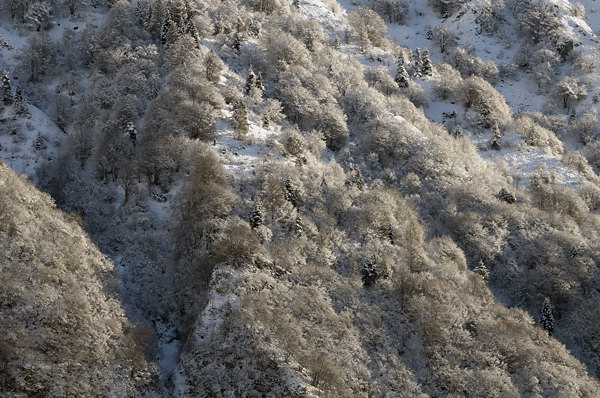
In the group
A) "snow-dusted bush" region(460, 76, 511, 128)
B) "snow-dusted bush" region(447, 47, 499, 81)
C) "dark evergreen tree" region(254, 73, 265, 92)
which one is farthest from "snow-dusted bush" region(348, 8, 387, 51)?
"dark evergreen tree" region(254, 73, 265, 92)

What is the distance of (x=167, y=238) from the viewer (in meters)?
49.9

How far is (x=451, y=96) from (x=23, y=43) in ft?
192

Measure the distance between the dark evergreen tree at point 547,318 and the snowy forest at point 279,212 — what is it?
0.67 feet

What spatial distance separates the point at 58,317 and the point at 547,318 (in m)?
41.5

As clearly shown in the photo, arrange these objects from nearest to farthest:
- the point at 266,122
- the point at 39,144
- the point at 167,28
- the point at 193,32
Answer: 1. the point at 39,144
2. the point at 266,122
3. the point at 193,32
4. the point at 167,28

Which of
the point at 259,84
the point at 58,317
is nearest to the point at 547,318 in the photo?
the point at 259,84

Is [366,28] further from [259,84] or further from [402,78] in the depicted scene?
[259,84]

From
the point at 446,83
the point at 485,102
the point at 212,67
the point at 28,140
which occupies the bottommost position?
the point at 28,140

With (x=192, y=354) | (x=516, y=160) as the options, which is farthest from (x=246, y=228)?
(x=516, y=160)

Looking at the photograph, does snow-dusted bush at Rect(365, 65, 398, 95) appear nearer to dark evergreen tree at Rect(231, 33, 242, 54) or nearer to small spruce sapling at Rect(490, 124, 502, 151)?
small spruce sapling at Rect(490, 124, 502, 151)

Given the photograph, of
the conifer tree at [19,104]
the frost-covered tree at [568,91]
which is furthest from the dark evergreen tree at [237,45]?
the frost-covered tree at [568,91]

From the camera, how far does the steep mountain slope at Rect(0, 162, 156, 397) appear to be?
116 ft

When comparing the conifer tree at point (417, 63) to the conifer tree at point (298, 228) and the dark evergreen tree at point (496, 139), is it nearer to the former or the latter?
the dark evergreen tree at point (496, 139)

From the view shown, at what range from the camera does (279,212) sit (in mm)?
50562
